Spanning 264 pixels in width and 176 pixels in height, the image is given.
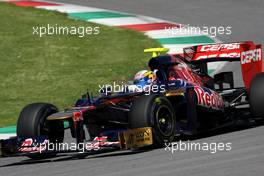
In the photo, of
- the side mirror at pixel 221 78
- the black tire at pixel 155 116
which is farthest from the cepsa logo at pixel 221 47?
the black tire at pixel 155 116

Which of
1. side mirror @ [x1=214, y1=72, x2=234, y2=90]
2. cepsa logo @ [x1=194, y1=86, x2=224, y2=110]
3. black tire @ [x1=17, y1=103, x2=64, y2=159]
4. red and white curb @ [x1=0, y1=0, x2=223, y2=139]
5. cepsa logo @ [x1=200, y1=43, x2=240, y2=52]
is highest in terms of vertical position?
red and white curb @ [x1=0, y1=0, x2=223, y2=139]

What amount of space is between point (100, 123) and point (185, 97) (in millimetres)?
1066

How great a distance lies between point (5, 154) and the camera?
10.5 metres

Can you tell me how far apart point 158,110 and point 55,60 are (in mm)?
8343

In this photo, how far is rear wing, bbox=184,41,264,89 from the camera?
1216 cm

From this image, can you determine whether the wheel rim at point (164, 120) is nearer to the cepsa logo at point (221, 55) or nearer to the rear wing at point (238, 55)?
the rear wing at point (238, 55)

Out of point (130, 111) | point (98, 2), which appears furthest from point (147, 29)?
point (130, 111)

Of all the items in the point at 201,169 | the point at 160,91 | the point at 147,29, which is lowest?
the point at 201,169

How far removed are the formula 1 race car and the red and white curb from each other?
16.3 ft

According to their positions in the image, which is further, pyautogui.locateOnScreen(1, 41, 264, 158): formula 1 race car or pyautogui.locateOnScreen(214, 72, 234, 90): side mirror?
pyautogui.locateOnScreen(214, 72, 234, 90): side mirror

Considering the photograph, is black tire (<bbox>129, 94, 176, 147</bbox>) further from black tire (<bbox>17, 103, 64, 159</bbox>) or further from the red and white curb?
the red and white curb

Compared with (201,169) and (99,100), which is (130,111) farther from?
(201,169)

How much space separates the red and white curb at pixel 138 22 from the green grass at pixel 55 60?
411mm

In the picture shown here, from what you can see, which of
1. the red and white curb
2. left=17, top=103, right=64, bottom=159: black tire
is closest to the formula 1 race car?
left=17, top=103, right=64, bottom=159: black tire
